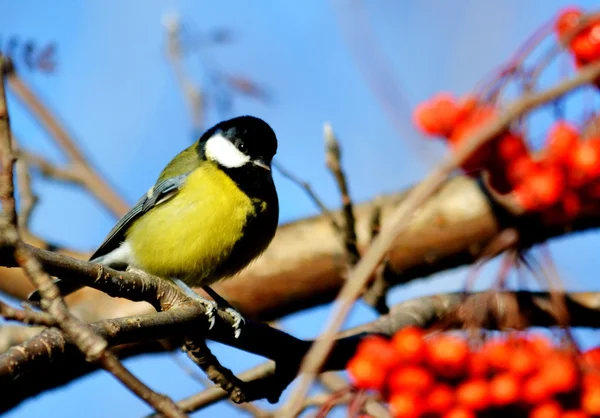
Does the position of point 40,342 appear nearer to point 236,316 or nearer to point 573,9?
point 236,316

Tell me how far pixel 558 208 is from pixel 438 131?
1.03 feet

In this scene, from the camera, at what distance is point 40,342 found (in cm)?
155

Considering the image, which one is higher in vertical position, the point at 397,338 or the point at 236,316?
the point at 236,316

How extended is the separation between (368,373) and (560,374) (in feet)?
1.15

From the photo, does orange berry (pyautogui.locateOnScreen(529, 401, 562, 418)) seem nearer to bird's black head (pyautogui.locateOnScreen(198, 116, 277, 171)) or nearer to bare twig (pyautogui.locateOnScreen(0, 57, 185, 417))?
bare twig (pyautogui.locateOnScreen(0, 57, 185, 417))

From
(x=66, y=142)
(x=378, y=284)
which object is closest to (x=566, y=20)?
(x=378, y=284)

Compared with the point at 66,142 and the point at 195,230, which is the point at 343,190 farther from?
the point at 66,142

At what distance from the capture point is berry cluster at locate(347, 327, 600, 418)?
147cm

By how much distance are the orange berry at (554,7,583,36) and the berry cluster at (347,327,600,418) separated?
70 cm

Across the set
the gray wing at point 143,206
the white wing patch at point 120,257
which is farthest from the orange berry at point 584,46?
the white wing patch at point 120,257

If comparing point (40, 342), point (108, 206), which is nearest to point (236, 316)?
point (40, 342)

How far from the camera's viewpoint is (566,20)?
69.2 inches

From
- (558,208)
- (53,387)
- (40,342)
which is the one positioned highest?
(53,387)

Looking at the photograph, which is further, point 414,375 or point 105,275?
point 105,275
